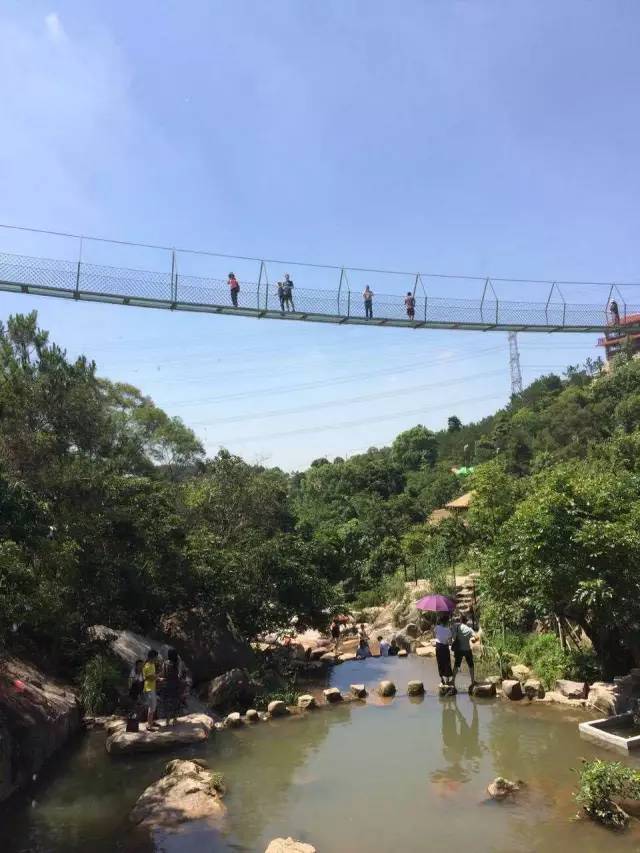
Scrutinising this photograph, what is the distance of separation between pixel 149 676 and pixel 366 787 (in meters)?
3.57

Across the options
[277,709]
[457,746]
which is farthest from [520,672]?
[277,709]

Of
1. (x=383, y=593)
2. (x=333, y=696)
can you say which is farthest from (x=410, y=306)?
(x=383, y=593)

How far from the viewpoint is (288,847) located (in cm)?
529

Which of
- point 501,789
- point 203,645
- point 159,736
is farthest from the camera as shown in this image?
point 203,645

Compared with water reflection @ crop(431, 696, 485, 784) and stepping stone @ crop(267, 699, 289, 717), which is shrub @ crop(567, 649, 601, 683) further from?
stepping stone @ crop(267, 699, 289, 717)

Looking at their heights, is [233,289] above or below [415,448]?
below

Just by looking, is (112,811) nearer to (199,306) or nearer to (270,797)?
(270,797)

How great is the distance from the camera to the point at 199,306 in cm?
1017

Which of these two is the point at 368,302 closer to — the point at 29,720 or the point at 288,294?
the point at 288,294

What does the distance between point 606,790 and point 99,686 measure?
748 centimetres

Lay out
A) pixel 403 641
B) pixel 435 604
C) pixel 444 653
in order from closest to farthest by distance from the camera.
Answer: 1. pixel 444 653
2. pixel 435 604
3. pixel 403 641

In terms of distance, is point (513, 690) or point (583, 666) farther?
point (583, 666)

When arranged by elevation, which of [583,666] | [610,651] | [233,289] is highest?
[233,289]

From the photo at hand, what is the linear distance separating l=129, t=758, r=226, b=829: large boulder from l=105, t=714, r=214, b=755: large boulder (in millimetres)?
1412
